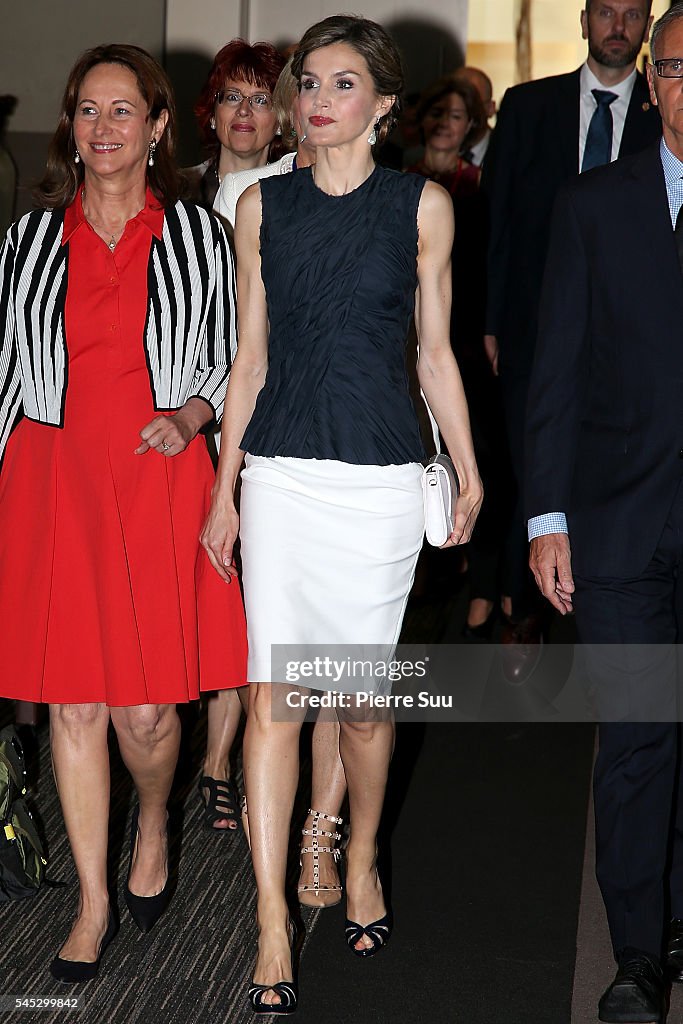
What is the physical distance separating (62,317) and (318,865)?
4.98 feet

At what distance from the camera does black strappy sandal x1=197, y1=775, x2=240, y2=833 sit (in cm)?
407

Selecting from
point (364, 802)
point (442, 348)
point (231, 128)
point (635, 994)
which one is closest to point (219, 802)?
point (364, 802)

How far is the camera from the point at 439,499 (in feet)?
10.4

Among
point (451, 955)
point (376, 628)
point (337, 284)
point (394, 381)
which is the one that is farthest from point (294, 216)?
point (451, 955)

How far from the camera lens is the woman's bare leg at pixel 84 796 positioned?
10.5 ft

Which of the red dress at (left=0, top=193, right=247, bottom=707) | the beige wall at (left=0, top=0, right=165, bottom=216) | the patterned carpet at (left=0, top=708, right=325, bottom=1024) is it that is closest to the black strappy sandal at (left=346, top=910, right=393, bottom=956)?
the patterned carpet at (left=0, top=708, right=325, bottom=1024)

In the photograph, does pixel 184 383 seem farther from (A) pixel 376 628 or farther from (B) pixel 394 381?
(A) pixel 376 628

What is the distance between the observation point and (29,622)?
3.17 m

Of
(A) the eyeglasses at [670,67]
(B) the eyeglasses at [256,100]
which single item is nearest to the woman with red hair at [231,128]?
(B) the eyeglasses at [256,100]

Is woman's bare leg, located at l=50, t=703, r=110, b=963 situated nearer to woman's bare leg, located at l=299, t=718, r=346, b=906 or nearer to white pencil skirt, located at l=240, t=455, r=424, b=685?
white pencil skirt, located at l=240, t=455, r=424, b=685

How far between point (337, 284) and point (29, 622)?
100cm

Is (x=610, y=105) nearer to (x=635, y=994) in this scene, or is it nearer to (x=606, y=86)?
(x=606, y=86)

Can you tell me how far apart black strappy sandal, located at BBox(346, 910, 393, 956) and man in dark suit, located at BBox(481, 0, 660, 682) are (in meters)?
2.33

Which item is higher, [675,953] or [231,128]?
[231,128]
